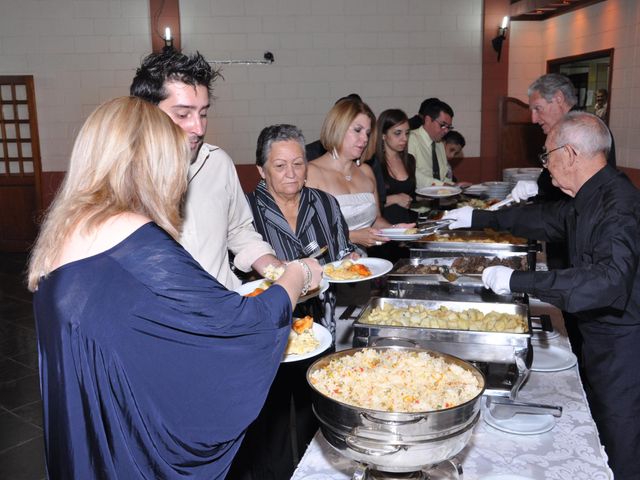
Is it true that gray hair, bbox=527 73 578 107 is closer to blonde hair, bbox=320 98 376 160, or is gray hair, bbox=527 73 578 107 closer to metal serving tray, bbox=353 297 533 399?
blonde hair, bbox=320 98 376 160

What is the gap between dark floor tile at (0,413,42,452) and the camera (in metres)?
3.22

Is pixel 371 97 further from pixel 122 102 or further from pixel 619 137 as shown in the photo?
pixel 122 102

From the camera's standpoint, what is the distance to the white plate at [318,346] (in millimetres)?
1564

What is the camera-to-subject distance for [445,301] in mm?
2201

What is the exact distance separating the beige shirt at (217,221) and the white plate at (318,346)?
0.44m

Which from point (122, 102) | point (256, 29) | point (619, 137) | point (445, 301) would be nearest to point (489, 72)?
point (619, 137)

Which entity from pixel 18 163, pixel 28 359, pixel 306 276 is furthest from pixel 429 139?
pixel 18 163

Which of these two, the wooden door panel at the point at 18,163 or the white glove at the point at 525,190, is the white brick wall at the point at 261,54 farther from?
the white glove at the point at 525,190

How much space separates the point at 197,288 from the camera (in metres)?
1.25

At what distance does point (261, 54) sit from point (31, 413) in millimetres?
5268

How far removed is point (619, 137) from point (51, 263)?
20.8 ft

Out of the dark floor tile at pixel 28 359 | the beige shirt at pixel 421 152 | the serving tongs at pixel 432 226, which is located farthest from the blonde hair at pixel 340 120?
the dark floor tile at pixel 28 359

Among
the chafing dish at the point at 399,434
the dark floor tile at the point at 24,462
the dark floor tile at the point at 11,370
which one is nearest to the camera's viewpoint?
the chafing dish at the point at 399,434

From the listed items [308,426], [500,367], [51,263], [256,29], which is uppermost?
[256,29]
